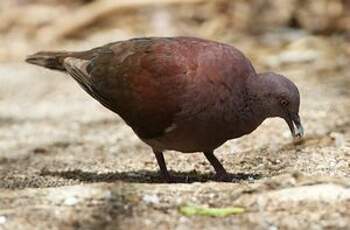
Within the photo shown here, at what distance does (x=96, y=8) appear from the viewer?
38.1ft

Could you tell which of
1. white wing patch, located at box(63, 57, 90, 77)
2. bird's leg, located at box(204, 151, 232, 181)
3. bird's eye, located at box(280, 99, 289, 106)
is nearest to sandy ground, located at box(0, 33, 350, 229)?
bird's leg, located at box(204, 151, 232, 181)

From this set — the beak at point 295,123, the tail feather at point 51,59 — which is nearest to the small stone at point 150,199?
the beak at point 295,123

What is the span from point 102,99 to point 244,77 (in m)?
0.81

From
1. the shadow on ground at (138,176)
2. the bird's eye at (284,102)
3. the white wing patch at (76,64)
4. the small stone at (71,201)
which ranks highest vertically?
the white wing patch at (76,64)

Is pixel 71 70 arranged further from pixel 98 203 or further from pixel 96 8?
pixel 96 8

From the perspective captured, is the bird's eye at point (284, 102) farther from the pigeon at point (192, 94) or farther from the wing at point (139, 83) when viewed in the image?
the wing at point (139, 83)

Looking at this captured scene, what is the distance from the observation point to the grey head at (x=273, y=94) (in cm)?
465

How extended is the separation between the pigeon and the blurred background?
0.28 meters

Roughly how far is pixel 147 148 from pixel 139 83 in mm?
1834

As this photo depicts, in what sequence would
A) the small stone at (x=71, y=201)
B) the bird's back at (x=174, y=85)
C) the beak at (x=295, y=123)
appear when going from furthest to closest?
1. the beak at (x=295, y=123)
2. the bird's back at (x=174, y=85)
3. the small stone at (x=71, y=201)

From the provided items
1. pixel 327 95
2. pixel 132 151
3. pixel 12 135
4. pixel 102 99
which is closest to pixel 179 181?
pixel 102 99

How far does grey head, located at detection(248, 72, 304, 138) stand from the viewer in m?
4.65

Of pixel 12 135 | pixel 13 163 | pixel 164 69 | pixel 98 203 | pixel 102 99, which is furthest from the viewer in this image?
pixel 12 135

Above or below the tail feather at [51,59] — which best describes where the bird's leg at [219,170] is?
below
